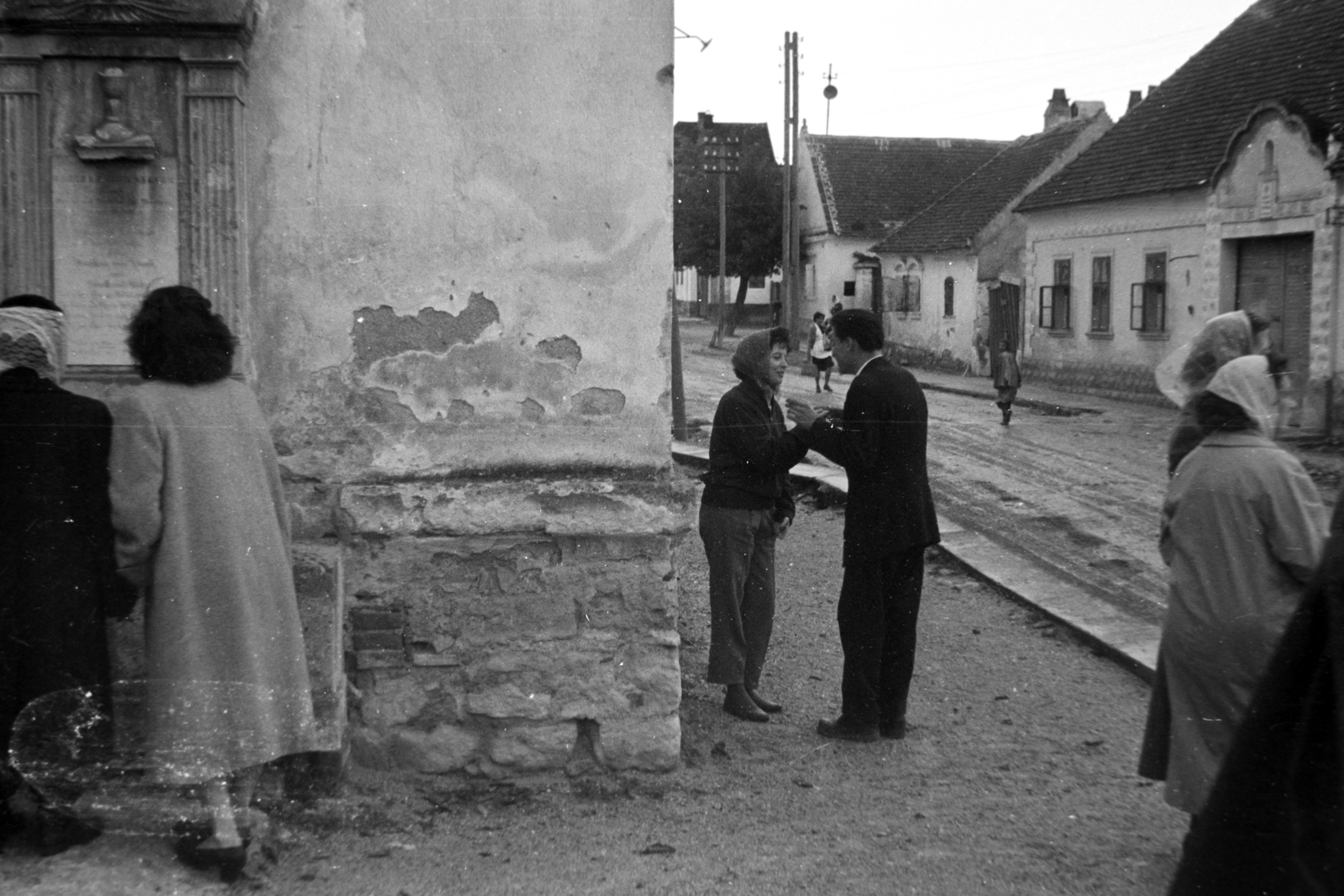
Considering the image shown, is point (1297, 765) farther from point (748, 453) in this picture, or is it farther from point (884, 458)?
point (748, 453)

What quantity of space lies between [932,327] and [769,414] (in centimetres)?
3074

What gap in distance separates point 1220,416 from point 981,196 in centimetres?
3314

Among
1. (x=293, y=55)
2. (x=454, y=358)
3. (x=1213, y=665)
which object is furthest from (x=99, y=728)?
(x=1213, y=665)

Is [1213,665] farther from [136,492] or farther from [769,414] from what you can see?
[136,492]

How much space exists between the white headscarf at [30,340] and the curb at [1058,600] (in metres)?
4.81

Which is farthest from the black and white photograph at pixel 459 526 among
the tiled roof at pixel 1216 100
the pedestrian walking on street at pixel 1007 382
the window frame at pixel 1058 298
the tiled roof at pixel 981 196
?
the tiled roof at pixel 981 196

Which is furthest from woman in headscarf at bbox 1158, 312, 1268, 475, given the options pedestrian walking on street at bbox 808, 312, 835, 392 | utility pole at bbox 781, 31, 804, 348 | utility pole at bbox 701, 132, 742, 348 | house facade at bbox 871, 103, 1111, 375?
utility pole at bbox 701, 132, 742, 348

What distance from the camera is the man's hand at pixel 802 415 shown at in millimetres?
5871

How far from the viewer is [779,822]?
4949 mm

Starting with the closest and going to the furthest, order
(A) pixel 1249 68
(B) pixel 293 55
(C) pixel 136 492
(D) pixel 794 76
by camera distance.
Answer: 1. (C) pixel 136 492
2. (B) pixel 293 55
3. (A) pixel 1249 68
4. (D) pixel 794 76

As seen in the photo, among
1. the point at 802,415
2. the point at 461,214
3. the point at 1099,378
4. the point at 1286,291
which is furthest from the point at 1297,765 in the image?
the point at 1099,378

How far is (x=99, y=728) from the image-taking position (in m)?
4.42

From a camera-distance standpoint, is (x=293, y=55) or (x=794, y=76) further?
(x=794, y=76)

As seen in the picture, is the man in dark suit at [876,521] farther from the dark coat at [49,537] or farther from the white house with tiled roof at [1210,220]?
the white house with tiled roof at [1210,220]
